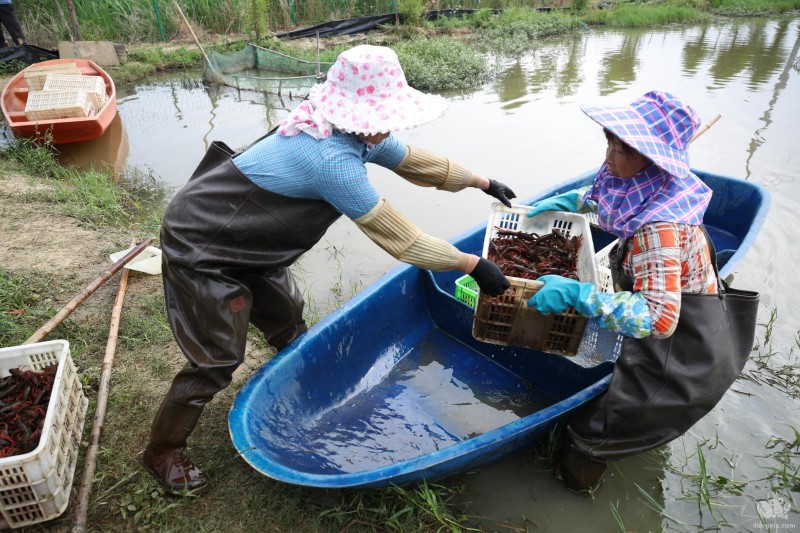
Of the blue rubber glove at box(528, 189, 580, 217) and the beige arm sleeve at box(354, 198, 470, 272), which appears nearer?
the beige arm sleeve at box(354, 198, 470, 272)

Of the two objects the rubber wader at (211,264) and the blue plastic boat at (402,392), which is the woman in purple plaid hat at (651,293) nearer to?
the blue plastic boat at (402,392)

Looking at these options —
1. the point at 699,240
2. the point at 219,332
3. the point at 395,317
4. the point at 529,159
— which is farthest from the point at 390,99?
the point at 529,159

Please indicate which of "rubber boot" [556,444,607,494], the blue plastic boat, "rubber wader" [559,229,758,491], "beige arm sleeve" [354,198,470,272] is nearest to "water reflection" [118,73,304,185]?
the blue plastic boat

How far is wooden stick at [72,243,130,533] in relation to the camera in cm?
234

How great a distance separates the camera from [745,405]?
324cm

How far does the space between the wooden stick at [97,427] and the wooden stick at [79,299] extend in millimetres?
180

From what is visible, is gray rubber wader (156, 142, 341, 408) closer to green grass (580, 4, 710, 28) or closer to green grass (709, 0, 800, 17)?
green grass (580, 4, 710, 28)

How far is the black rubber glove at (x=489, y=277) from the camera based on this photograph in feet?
7.71

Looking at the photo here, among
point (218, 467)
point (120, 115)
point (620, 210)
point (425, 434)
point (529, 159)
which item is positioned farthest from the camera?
point (120, 115)

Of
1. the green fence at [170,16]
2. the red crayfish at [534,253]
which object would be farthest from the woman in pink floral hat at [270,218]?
the green fence at [170,16]

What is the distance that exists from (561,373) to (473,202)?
3.22 meters

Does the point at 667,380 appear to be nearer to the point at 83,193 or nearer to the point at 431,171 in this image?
the point at 431,171

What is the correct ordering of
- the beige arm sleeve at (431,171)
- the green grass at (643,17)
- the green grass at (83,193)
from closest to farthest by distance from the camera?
1. the beige arm sleeve at (431,171)
2. the green grass at (83,193)
3. the green grass at (643,17)

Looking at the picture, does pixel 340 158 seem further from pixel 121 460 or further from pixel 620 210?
pixel 121 460
